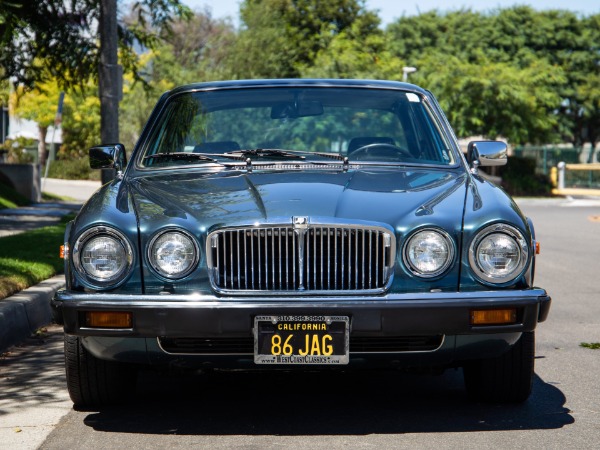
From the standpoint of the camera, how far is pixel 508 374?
208 inches

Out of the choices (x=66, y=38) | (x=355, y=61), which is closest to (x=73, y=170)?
(x=355, y=61)

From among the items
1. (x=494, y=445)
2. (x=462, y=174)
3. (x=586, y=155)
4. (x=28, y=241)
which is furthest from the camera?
(x=586, y=155)

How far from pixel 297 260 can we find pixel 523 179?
3827 centimetres

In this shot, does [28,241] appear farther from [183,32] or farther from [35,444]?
[183,32]

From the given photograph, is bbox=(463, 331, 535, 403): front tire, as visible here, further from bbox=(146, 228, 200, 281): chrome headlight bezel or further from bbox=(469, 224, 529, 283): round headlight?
bbox=(146, 228, 200, 281): chrome headlight bezel

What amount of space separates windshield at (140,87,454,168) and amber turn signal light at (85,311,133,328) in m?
1.49

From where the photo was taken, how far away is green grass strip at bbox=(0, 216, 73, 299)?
8.72 m

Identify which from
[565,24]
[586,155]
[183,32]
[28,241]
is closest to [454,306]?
[28,241]

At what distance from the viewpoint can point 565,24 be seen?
59.3m

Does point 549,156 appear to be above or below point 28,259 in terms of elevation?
above

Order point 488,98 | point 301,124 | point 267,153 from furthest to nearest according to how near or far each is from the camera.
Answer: point 488,98
point 301,124
point 267,153

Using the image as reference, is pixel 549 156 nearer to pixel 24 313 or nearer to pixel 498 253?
pixel 24 313

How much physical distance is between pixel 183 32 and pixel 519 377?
62.4 metres

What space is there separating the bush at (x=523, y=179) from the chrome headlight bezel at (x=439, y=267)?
36.3m
